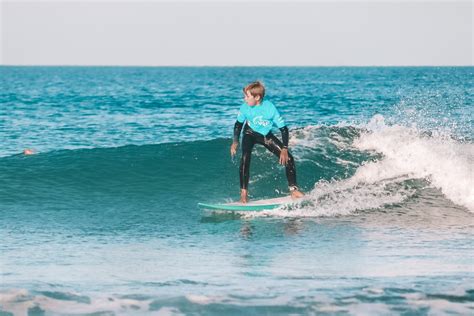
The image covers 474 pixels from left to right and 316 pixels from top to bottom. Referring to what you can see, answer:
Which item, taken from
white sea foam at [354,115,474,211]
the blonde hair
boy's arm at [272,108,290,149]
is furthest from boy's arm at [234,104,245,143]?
white sea foam at [354,115,474,211]

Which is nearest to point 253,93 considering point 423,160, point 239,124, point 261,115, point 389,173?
point 261,115

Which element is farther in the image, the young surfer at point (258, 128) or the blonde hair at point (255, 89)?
the young surfer at point (258, 128)

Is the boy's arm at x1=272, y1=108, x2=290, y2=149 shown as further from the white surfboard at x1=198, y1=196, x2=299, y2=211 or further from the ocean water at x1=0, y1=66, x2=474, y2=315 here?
the ocean water at x1=0, y1=66, x2=474, y2=315

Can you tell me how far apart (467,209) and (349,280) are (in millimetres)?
5126

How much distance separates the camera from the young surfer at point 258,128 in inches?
410

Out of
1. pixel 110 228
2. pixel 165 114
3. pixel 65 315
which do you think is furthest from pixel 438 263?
pixel 165 114

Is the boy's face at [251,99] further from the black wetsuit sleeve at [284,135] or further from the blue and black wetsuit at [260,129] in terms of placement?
the black wetsuit sleeve at [284,135]

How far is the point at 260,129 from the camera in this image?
1068 centimetres

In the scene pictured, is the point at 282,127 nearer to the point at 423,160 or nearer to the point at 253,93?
the point at 253,93

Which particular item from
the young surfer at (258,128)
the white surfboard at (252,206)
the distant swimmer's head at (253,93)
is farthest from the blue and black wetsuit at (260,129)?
the white surfboard at (252,206)

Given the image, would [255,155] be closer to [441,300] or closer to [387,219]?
[387,219]

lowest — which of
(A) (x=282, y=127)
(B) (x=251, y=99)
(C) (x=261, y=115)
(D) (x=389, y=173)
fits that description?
(D) (x=389, y=173)

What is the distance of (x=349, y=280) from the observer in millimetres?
6844

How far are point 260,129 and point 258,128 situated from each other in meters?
0.03
